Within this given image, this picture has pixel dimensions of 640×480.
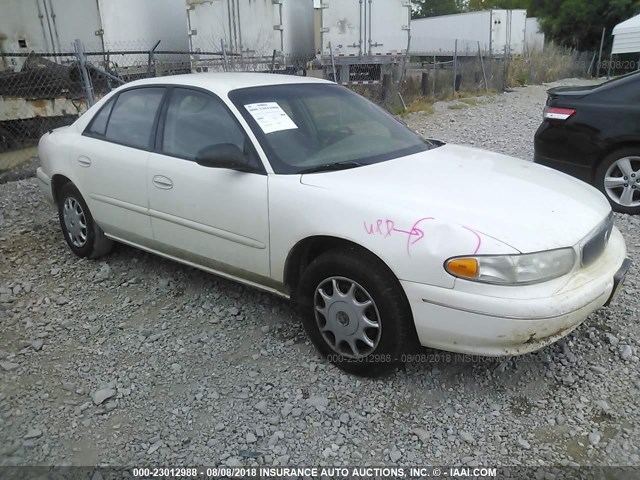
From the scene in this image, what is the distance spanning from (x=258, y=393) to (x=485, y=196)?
62.9 inches

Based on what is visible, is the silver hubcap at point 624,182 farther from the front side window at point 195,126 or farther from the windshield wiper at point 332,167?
the front side window at point 195,126

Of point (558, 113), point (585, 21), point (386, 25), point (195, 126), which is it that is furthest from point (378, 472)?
point (585, 21)

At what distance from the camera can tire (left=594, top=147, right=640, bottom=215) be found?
5.27 meters

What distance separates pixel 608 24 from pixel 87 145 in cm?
3610

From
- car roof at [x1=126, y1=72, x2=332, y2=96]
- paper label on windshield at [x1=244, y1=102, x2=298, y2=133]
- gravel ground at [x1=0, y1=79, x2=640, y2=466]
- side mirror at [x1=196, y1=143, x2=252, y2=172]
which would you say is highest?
car roof at [x1=126, y1=72, x2=332, y2=96]

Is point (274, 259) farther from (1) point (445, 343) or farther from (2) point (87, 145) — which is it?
(2) point (87, 145)

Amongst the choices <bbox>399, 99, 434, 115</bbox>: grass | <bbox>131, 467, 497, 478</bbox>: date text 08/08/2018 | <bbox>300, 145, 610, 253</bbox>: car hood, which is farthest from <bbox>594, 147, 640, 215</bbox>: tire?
<bbox>399, 99, 434, 115</bbox>: grass

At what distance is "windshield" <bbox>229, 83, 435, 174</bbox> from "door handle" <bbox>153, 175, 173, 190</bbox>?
70 cm

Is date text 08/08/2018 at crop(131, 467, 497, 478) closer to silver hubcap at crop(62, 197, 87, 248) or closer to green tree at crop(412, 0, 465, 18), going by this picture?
silver hubcap at crop(62, 197, 87, 248)

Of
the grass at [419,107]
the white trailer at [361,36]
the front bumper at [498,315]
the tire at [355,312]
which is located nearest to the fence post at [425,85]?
the white trailer at [361,36]

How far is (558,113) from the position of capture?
18.3 feet

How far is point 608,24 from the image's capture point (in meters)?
32.4

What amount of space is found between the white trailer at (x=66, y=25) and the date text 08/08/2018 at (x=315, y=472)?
28.5 feet

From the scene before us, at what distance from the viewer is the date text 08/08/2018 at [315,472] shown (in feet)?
7.86
